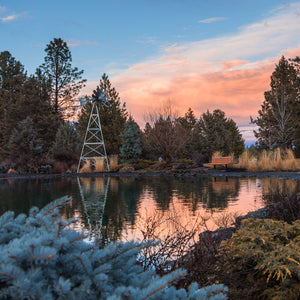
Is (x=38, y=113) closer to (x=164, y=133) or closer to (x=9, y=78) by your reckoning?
(x=9, y=78)

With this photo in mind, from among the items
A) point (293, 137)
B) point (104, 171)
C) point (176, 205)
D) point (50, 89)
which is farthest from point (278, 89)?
point (176, 205)

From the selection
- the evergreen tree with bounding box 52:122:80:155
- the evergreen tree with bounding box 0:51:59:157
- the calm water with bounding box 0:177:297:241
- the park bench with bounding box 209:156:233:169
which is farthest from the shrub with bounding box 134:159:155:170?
the calm water with bounding box 0:177:297:241

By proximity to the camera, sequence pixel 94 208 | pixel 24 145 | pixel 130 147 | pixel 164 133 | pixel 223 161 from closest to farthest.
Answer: pixel 94 208 → pixel 223 161 → pixel 24 145 → pixel 164 133 → pixel 130 147

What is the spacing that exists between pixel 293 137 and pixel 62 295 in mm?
31524

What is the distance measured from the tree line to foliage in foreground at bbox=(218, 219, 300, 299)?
68.1 ft

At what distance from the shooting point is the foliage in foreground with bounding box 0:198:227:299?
1228 millimetres

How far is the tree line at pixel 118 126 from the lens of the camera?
966 inches

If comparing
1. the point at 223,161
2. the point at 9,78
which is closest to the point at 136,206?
the point at 223,161

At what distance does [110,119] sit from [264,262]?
28324 mm

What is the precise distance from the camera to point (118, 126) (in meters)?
30.0

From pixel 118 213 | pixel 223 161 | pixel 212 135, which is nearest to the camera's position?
pixel 118 213

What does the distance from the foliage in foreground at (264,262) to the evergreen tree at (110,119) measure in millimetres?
26012

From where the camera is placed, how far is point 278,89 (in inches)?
1223

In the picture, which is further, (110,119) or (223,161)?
(110,119)
